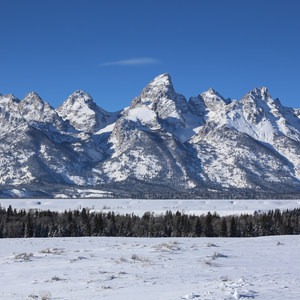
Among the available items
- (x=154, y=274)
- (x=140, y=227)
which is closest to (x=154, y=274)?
(x=154, y=274)

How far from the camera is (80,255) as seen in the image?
3541 cm

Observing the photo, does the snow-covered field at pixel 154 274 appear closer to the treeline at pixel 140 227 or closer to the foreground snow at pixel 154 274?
the foreground snow at pixel 154 274

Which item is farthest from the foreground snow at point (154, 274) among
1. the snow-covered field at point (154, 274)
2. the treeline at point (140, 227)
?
the treeline at point (140, 227)

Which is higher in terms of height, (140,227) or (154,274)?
(154,274)

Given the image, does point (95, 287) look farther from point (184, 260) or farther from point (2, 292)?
point (184, 260)

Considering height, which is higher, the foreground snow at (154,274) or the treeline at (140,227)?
the foreground snow at (154,274)

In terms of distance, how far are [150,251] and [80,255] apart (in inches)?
204

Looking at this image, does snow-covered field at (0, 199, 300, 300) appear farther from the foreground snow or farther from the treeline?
the treeline

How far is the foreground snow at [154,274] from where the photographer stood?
21047mm

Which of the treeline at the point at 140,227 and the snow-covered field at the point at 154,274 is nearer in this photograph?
the snow-covered field at the point at 154,274

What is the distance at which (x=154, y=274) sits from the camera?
26.5 m

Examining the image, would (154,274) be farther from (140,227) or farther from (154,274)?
(140,227)

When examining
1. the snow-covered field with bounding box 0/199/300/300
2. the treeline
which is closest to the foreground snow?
the snow-covered field with bounding box 0/199/300/300

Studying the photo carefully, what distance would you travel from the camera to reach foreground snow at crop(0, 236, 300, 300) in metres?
21.0
